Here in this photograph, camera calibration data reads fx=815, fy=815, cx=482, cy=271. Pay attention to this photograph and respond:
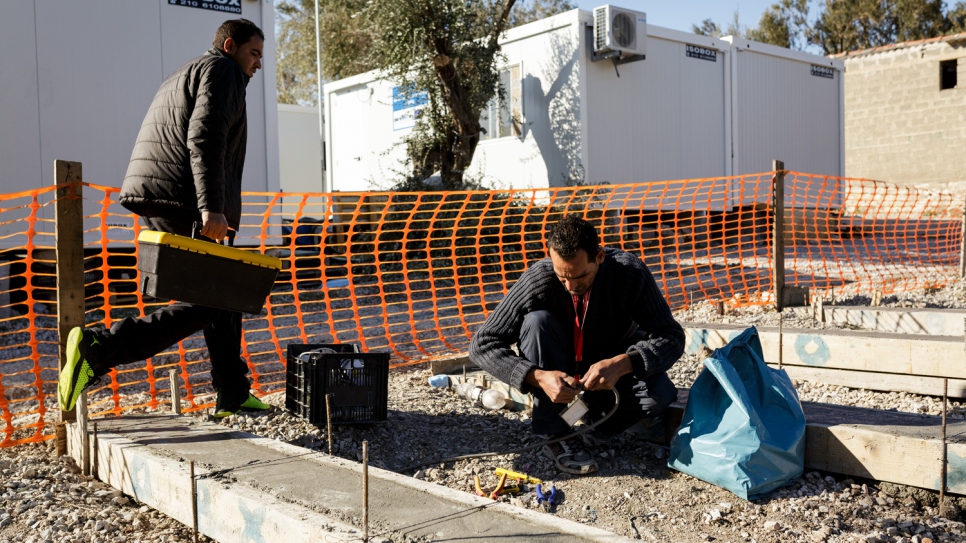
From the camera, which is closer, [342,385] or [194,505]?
[194,505]

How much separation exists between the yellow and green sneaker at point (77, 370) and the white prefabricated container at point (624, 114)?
995cm

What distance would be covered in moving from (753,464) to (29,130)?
815cm

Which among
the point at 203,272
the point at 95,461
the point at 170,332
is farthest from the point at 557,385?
the point at 95,461

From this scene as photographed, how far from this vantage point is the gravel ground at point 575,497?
2.77 meters

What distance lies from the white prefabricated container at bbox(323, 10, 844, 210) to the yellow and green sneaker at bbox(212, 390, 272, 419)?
360 inches

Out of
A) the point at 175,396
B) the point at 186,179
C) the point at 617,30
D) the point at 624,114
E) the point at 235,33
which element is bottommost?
the point at 175,396

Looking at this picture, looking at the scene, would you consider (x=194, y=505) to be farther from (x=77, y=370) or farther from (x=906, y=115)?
(x=906, y=115)

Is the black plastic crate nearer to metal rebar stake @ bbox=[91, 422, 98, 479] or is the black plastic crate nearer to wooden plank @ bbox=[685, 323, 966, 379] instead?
metal rebar stake @ bbox=[91, 422, 98, 479]

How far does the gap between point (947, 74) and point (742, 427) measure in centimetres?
2251

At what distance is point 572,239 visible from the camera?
322cm

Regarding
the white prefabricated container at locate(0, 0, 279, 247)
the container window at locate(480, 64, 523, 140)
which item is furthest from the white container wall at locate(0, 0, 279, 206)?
the container window at locate(480, 64, 523, 140)

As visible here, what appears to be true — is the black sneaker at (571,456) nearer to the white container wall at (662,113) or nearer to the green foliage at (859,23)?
the white container wall at (662,113)

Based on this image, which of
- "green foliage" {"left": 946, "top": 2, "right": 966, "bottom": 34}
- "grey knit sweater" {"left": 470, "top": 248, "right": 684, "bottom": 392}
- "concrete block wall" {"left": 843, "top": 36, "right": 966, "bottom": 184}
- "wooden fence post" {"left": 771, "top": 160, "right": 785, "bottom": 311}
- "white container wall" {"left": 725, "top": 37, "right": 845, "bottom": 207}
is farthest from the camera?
"green foliage" {"left": 946, "top": 2, "right": 966, "bottom": 34}

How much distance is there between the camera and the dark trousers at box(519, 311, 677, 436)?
3385mm
